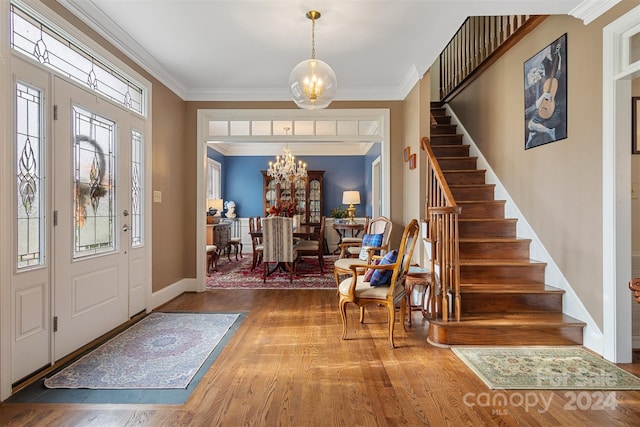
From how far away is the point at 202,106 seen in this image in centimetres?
489

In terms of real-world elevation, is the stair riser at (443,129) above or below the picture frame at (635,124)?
above

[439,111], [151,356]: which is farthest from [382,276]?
[439,111]

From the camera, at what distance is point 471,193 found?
171 inches

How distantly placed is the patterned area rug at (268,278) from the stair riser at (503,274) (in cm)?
214

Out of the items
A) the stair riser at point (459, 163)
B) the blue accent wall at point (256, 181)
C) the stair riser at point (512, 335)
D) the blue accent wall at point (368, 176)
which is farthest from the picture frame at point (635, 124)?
the blue accent wall at point (256, 181)

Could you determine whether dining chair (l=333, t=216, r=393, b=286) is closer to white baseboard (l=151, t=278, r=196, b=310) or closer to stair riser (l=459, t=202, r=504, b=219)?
stair riser (l=459, t=202, r=504, b=219)

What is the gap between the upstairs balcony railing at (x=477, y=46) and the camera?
3.65 meters

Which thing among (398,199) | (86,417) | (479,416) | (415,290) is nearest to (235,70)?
(398,199)

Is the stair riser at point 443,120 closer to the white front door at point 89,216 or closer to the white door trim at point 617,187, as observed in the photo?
the white door trim at point 617,187

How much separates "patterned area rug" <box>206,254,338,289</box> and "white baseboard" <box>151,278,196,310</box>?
0.32 m

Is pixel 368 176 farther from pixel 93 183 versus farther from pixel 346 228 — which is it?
pixel 93 183

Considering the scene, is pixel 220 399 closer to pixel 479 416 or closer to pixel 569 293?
pixel 479 416

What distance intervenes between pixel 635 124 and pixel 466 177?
78.0 inches

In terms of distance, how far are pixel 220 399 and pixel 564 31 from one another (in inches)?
155
